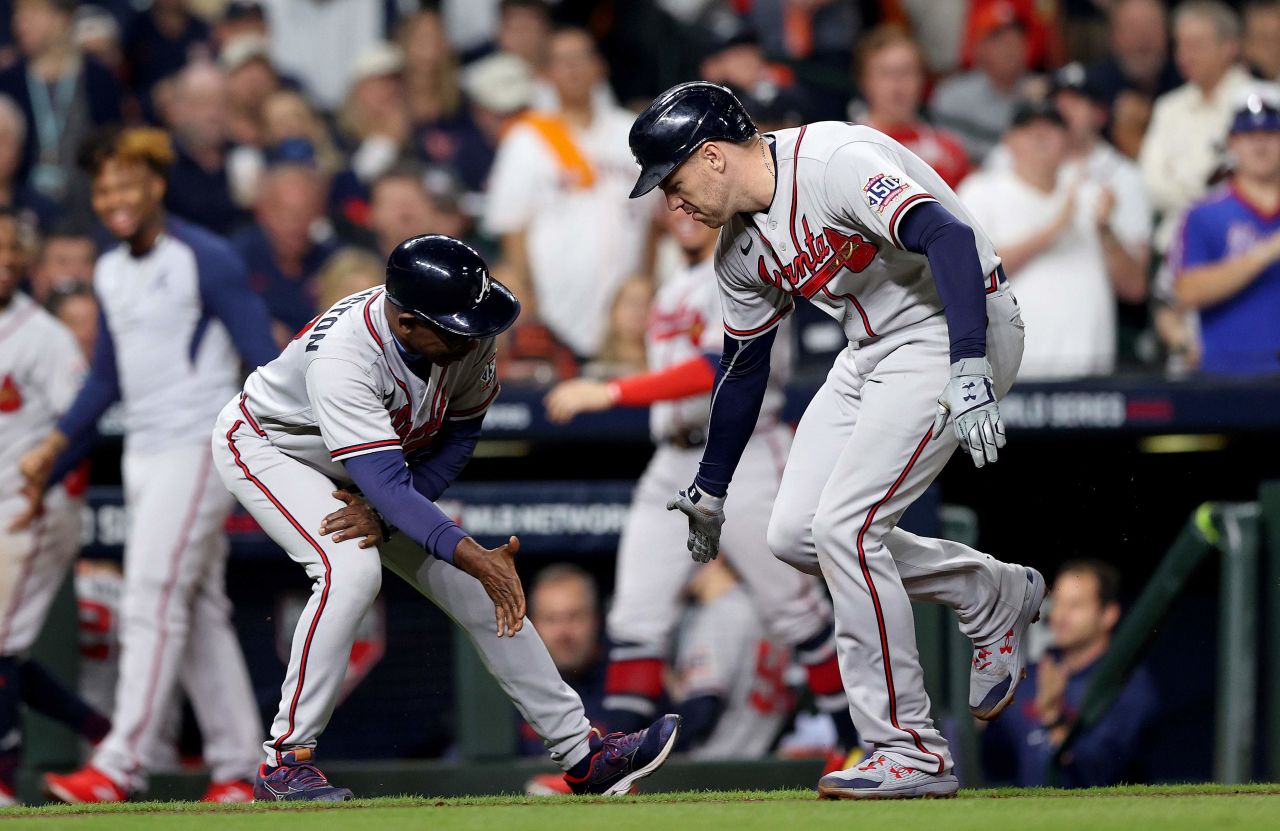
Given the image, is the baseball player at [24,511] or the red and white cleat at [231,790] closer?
the red and white cleat at [231,790]

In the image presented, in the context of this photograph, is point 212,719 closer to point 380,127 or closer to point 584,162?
point 584,162

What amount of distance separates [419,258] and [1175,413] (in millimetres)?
3562

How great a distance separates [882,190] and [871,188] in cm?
3

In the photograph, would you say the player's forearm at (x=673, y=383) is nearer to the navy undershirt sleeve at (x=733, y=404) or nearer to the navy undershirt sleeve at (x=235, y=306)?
the navy undershirt sleeve at (x=235, y=306)

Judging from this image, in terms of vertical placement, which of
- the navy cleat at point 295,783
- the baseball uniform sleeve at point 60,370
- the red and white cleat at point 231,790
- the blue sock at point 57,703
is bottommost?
the red and white cleat at point 231,790

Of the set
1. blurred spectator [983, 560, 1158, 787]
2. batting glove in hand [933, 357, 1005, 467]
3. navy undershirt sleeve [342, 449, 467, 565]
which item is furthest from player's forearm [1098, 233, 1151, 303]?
navy undershirt sleeve [342, 449, 467, 565]

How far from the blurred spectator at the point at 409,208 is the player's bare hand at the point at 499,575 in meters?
4.32

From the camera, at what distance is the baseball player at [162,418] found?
613 centimetres

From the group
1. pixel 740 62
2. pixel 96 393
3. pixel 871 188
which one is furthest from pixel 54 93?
pixel 871 188

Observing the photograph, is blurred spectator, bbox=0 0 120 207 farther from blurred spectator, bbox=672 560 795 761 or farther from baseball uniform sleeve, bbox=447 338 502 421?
baseball uniform sleeve, bbox=447 338 502 421

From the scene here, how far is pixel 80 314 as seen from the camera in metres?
7.67

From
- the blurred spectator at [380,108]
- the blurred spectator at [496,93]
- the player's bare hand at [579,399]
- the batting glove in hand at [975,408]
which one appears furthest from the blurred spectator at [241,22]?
the batting glove in hand at [975,408]

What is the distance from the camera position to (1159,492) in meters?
6.85

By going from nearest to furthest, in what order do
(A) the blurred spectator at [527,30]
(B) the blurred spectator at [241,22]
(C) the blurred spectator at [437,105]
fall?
(C) the blurred spectator at [437,105] → (A) the blurred spectator at [527,30] → (B) the blurred spectator at [241,22]
